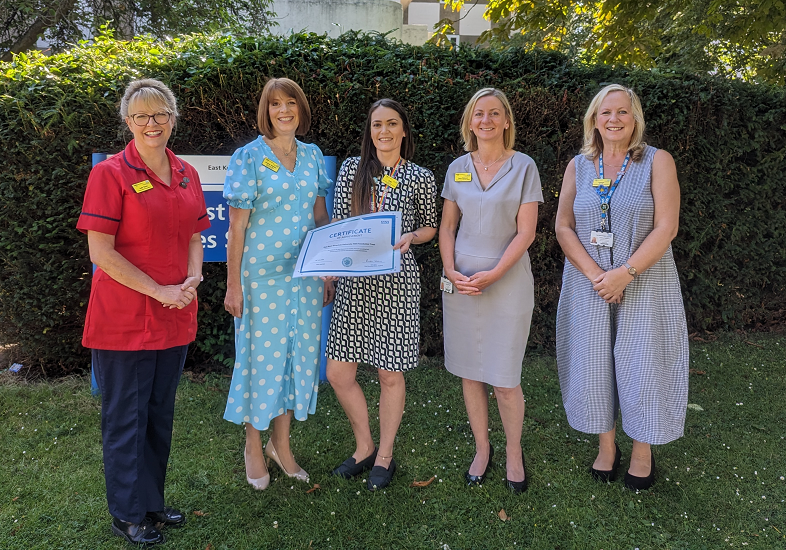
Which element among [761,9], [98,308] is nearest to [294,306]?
[98,308]

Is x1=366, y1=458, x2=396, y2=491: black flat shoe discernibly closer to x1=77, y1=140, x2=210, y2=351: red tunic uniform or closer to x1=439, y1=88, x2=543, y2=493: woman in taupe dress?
x1=439, y1=88, x2=543, y2=493: woman in taupe dress

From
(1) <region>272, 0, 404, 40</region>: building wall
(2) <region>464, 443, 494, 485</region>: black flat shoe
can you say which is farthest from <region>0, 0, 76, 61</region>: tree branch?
(2) <region>464, 443, 494, 485</region>: black flat shoe

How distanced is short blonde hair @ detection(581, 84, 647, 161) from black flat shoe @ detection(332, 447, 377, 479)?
2276mm

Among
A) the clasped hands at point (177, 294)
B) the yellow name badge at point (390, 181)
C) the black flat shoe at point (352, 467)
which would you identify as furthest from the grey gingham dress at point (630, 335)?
the clasped hands at point (177, 294)

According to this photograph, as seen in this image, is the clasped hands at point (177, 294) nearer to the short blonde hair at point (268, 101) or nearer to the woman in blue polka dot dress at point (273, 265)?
the woman in blue polka dot dress at point (273, 265)

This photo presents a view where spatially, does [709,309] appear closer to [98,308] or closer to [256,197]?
[256,197]

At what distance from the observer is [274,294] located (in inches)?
118

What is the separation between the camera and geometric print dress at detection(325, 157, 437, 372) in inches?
122

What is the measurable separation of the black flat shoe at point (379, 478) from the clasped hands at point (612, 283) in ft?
5.37

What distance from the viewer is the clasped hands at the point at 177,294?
2490mm

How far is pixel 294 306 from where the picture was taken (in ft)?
10.0

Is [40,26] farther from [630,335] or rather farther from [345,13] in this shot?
[630,335]

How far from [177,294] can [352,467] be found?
156 cm

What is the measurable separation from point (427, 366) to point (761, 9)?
488 centimetres
